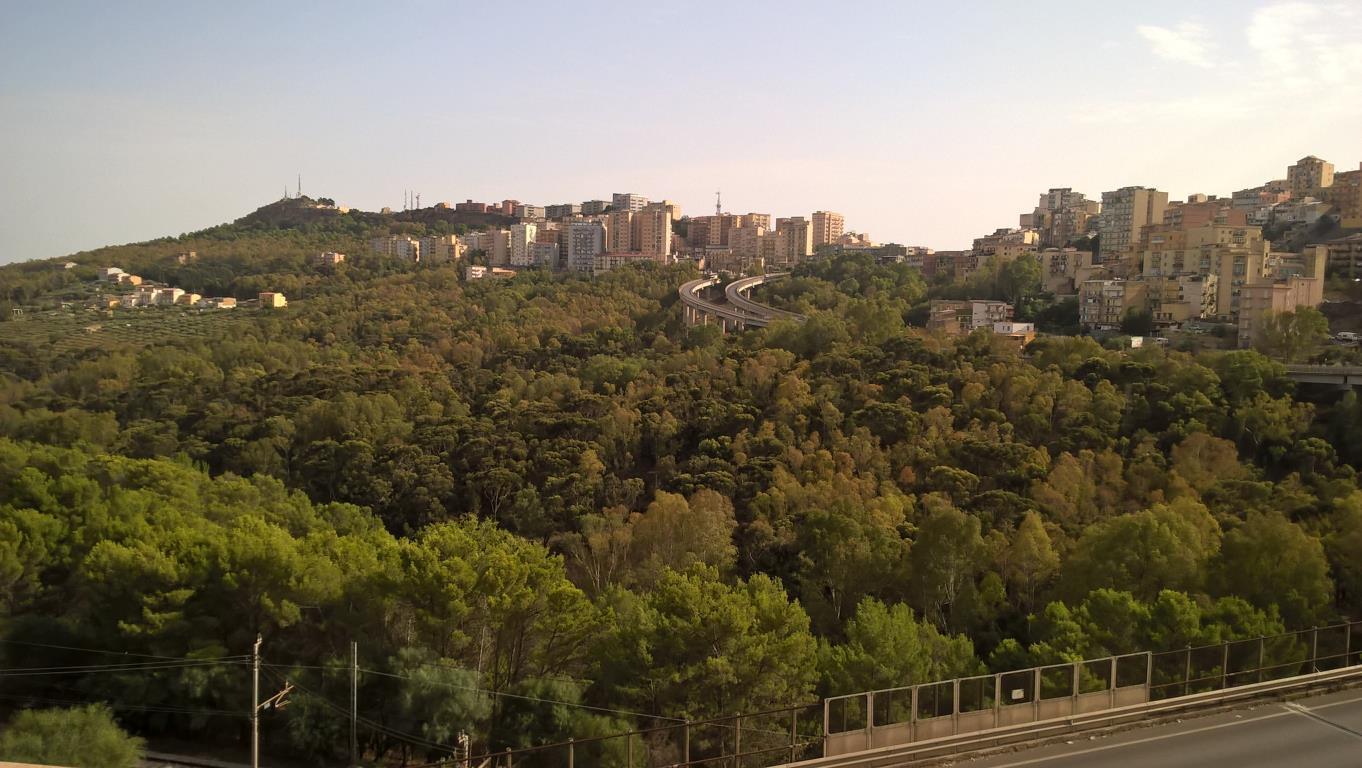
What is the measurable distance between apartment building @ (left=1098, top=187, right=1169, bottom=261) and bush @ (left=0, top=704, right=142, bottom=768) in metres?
43.3

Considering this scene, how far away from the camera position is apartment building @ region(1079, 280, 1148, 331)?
31.4m

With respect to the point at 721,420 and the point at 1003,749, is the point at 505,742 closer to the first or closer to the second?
the point at 1003,749

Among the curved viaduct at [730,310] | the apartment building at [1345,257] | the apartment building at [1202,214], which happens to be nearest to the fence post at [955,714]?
the curved viaduct at [730,310]

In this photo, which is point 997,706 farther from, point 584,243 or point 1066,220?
point 584,243

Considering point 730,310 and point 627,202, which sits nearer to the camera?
point 730,310

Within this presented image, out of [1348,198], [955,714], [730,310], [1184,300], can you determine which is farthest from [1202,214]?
[955,714]

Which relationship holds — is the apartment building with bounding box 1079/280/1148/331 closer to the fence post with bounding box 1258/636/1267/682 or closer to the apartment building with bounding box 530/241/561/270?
the fence post with bounding box 1258/636/1267/682

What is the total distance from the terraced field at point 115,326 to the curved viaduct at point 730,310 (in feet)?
55.1

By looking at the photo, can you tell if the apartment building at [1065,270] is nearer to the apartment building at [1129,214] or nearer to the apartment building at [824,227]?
the apartment building at [1129,214]

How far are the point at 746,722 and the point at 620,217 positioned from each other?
58184 mm

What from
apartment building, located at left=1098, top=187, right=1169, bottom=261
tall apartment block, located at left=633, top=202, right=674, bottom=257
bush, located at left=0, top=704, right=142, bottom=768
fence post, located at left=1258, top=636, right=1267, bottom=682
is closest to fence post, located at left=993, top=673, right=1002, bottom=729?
fence post, located at left=1258, top=636, right=1267, bottom=682

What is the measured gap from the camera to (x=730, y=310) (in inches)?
1526

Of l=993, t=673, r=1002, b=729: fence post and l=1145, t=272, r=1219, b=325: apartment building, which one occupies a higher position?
l=1145, t=272, r=1219, b=325: apartment building

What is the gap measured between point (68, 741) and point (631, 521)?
8756 millimetres
